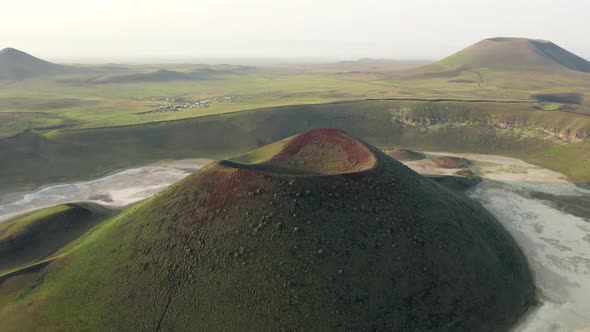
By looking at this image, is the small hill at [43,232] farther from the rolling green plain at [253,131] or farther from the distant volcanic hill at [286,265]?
the rolling green plain at [253,131]

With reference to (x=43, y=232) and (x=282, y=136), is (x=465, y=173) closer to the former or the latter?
(x=282, y=136)

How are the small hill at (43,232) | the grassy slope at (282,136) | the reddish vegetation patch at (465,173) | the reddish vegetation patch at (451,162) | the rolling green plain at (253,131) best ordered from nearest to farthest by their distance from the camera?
the small hill at (43,232) → the reddish vegetation patch at (465,173) → the reddish vegetation patch at (451,162) → the grassy slope at (282,136) → the rolling green plain at (253,131)

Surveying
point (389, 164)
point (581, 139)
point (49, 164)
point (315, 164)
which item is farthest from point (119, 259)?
point (581, 139)

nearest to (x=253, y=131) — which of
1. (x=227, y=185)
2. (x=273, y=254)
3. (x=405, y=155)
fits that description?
(x=405, y=155)

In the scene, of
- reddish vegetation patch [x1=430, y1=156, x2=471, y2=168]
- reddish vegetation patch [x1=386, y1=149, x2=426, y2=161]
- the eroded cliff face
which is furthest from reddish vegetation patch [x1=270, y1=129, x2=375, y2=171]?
the eroded cliff face

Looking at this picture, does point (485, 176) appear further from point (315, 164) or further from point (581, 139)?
point (315, 164)

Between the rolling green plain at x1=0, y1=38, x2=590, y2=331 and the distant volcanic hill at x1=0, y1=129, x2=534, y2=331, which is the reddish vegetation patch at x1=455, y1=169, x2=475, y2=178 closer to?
the rolling green plain at x1=0, y1=38, x2=590, y2=331

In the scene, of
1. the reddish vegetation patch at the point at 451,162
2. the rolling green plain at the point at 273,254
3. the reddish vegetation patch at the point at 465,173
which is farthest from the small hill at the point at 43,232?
the reddish vegetation patch at the point at 451,162

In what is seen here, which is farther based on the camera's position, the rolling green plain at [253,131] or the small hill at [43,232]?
the rolling green plain at [253,131]
